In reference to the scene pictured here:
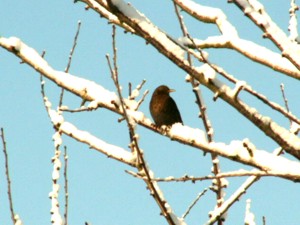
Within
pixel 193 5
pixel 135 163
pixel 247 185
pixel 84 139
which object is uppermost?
pixel 193 5

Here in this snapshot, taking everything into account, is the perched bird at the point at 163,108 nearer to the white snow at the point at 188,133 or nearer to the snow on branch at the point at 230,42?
the snow on branch at the point at 230,42

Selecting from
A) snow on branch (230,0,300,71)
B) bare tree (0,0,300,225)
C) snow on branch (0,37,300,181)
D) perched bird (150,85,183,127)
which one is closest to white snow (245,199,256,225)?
bare tree (0,0,300,225)

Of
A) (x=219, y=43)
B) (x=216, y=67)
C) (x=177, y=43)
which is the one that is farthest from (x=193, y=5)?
(x=216, y=67)

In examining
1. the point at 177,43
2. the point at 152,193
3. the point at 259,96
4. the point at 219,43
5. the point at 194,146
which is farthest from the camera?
the point at 152,193

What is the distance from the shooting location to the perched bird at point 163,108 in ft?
18.5

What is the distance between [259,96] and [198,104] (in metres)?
1.20

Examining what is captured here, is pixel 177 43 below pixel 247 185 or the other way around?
the other way around

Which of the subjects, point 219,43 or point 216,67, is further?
point 219,43

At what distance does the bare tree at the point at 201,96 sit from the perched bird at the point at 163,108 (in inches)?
76.1

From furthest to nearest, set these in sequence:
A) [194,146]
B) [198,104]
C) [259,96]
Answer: [198,104], [194,146], [259,96]

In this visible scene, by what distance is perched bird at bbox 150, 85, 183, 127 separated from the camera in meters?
5.63

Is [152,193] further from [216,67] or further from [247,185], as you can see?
[216,67]

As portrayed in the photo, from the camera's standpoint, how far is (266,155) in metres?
2.56

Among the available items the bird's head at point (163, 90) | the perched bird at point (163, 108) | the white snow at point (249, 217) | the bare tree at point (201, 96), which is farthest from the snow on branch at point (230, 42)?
the bird's head at point (163, 90)
